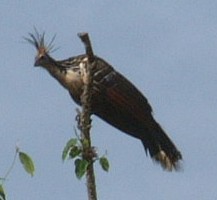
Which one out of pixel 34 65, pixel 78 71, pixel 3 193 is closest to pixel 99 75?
pixel 78 71

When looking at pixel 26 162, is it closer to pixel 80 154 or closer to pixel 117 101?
pixel 80 154

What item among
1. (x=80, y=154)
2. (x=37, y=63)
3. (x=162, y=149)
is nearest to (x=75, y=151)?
(x=80, y=154)

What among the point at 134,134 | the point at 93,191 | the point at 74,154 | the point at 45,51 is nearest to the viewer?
the point at 93,191

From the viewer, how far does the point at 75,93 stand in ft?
32.8

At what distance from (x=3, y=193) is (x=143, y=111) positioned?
4.71 meters

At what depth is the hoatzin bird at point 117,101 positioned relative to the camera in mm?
9352

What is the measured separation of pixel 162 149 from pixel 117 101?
43.8 inches

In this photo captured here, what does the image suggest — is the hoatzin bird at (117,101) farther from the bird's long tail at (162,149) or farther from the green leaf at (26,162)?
the green leaf at (26,162)

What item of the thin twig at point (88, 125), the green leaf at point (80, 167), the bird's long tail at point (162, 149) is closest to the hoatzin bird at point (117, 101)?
the bird's long tail at point (162, 149)

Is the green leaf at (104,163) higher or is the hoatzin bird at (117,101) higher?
the hoatzin bird at (117,101)

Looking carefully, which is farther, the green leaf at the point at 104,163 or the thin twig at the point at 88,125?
the green leaf at the point at 104,163

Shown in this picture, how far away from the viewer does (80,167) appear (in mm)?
5715

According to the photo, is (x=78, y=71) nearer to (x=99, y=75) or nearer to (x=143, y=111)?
(x=99, y=75)

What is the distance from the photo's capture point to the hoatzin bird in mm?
9352
